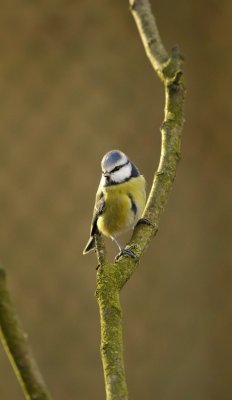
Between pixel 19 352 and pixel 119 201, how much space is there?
3.57ft

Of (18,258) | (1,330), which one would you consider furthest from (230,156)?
(1,330)

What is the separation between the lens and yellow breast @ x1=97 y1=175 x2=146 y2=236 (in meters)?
1.58

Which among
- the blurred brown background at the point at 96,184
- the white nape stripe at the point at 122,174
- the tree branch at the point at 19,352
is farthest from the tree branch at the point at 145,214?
the blurred brown background at the point at 96,184

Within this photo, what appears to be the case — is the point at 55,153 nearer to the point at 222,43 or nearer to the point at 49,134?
the point at 49,134

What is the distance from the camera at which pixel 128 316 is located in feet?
9.23

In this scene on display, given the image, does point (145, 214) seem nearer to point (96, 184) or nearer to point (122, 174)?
point (122, 174)

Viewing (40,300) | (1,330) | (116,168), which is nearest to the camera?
(1,330)

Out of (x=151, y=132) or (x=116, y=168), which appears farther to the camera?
(x=151, y=132)

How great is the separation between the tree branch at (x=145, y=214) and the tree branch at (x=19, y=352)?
12 cm

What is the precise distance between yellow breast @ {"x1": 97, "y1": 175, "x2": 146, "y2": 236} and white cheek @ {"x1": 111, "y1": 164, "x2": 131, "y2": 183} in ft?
0.04

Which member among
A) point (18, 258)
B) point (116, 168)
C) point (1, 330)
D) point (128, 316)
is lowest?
point (1, 330)

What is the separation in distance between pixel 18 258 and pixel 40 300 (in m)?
0.17

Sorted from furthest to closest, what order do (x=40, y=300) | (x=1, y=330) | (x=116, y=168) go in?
(x=40, y=300), (x=116, y=168), (x=1, y=330)

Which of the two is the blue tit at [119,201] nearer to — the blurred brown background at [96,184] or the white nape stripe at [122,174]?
the white nape stripe at [122,174]
